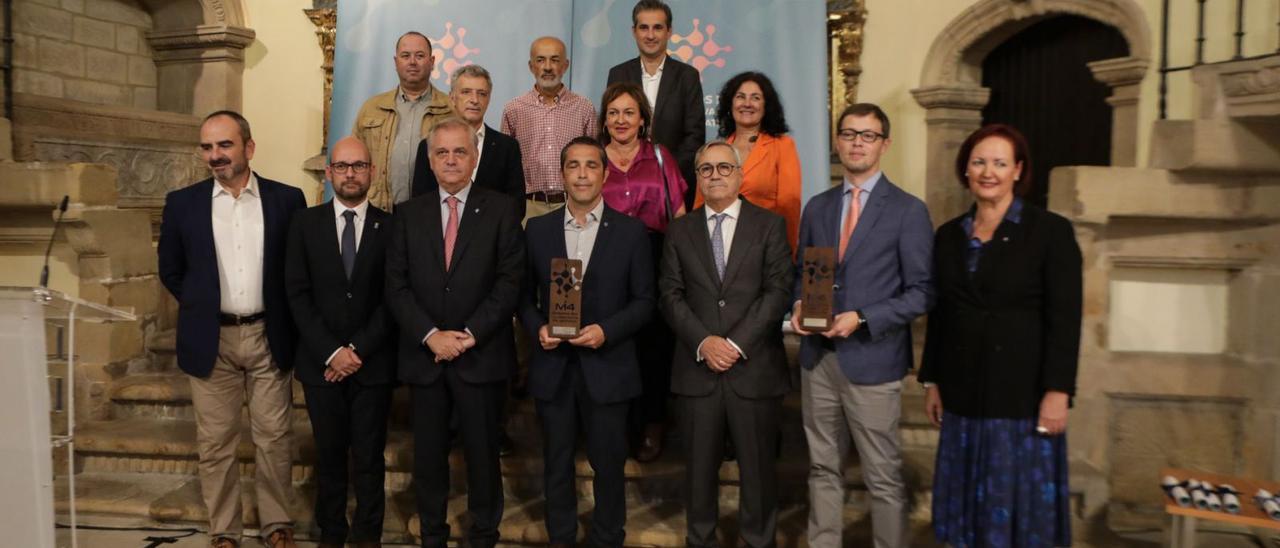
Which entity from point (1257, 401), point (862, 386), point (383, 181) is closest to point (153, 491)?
point (383, 181)

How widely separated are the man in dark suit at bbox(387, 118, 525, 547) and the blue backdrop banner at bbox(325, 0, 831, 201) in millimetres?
3042

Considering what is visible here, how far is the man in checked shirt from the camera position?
13.6 feet

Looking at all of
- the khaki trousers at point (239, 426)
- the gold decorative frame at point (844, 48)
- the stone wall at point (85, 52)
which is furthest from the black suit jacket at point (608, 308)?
the stone wall at point (85, 52)

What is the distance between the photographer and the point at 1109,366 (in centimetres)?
409

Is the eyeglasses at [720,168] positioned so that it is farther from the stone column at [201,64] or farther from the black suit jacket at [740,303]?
the stone column at [201,64]

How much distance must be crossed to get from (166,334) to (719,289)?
11.5ft

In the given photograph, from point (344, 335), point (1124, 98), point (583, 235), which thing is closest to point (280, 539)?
point (344, 335)

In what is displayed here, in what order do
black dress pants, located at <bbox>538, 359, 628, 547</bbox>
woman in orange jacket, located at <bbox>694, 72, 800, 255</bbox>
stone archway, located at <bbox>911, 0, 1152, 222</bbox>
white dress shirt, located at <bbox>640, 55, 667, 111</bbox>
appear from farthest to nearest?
stone archway, located at <bbox>911, 0, 1152, 222</bbox>
white dress shirt, located at <bbox>640, 55, 667, 111</bbox>
woman in orange jacket, located at <bbox>694, 72, 800, 255</bbox>
black dress pants, located at <bbox>538, 359, 628, 547</bbox>

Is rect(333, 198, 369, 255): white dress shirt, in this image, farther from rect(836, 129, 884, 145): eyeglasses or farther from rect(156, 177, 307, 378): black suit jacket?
rect(836, 129, 884, 145): eyeglasses

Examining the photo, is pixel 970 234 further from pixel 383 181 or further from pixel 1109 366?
pixel 383 181

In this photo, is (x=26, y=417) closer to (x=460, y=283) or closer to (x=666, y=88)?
(x=460, y=283)

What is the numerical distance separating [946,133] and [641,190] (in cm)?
365

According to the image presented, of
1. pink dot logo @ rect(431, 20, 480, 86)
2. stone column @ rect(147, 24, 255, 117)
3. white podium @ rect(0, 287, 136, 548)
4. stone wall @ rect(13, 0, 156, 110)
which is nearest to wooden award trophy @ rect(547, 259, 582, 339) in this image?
white podium @ rect(0, 287, 136, 548)

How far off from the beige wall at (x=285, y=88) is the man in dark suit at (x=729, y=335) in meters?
4.91
